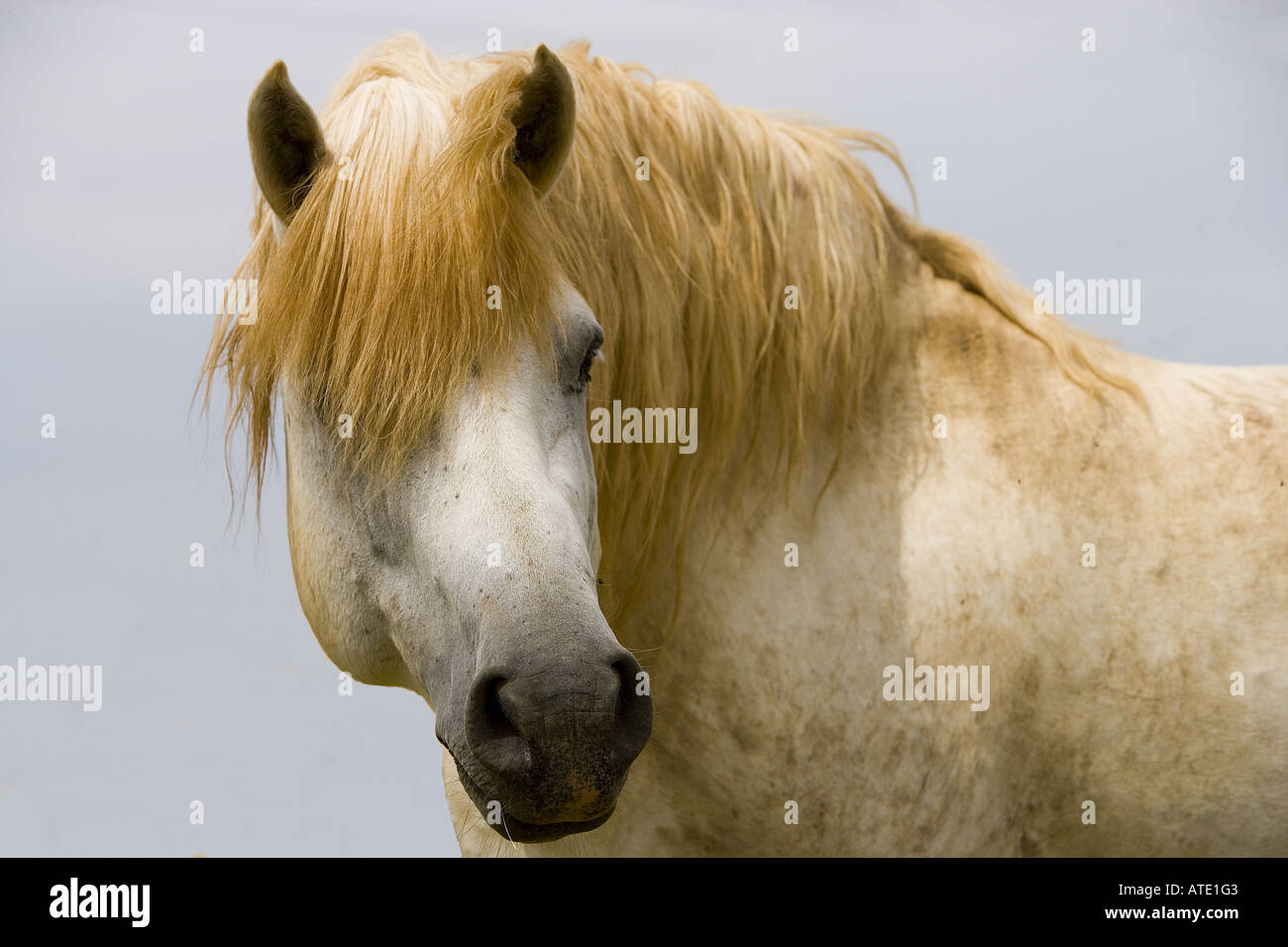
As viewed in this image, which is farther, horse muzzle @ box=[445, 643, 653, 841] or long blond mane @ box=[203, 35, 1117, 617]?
long blond mane @ box=[203, 35, 1117, 617]

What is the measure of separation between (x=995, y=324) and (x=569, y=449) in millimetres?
1363

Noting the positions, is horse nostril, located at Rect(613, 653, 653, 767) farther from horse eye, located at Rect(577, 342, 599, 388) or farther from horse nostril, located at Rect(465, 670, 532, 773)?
horse eye, located at Rect(577, 342, 599, 388)

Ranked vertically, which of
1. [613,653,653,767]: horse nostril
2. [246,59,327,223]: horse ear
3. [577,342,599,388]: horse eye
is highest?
[246,59,327,223]: horse ear

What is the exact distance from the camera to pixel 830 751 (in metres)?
2.66

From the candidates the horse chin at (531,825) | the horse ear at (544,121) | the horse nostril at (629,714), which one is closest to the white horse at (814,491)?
the horse ear at (544,121)

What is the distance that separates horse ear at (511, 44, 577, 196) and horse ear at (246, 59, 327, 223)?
395mm

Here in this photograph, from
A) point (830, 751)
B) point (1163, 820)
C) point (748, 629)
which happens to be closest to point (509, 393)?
point (748, 629)

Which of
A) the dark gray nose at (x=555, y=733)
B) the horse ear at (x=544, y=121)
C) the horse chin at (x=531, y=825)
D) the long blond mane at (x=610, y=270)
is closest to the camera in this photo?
the dark gray nose at (x=555, y=733)

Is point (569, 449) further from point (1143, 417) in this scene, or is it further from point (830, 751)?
point (1143, 417)

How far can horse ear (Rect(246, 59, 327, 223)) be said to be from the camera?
2.15 metres

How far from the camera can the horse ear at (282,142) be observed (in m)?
2.15


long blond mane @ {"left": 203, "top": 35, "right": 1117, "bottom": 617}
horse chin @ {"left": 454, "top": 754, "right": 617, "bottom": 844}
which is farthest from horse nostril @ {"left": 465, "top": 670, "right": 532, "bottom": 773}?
long blond mane @ {"left": 203, "top": 35, "right": 1117, "bottom": 617}

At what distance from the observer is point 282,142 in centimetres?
222

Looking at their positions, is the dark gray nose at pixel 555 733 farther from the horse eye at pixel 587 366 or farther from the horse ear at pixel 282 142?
the horse ear at pixel 282 142
